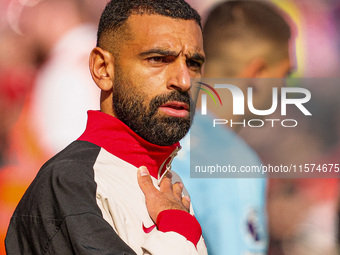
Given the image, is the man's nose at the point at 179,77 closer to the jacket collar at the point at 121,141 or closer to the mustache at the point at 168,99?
the mustache at the point at 168,99

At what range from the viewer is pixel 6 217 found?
8.64 feet

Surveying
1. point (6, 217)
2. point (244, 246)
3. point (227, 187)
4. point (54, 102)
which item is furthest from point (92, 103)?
point (244, 246)

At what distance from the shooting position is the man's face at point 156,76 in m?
1.39

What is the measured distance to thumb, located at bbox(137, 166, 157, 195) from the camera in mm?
1357

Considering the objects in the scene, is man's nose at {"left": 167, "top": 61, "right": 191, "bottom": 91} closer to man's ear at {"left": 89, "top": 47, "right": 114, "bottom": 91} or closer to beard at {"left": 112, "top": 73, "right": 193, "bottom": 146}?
beard at {"left": 112, "top": 73, "right": 193, "bottom": 146}

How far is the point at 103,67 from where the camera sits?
149 cm

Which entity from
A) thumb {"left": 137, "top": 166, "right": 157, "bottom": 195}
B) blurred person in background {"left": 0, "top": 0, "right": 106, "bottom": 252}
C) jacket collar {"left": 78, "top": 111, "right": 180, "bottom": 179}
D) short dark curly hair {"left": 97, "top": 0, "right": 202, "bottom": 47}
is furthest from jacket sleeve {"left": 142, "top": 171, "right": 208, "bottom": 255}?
blurred person in background {"left": 0, "top": 0, "right": 106, "bottom": 252}

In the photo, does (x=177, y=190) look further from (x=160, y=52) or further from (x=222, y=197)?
(x=222, y=197)

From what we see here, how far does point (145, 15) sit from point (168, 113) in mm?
279

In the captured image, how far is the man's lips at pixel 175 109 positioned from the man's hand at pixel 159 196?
0.54 ft

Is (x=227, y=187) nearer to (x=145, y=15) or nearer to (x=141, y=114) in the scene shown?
(x=141, y=114)

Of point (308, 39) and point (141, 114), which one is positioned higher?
point (308, 39)

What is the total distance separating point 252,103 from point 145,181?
79cm

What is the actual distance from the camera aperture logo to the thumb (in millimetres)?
533
